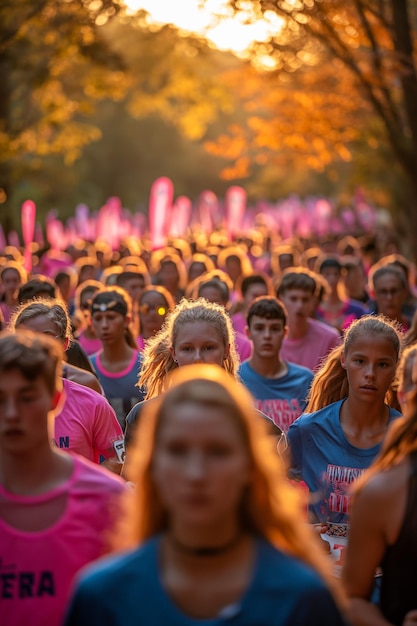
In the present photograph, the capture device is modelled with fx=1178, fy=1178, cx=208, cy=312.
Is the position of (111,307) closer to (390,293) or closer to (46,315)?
(46,315)

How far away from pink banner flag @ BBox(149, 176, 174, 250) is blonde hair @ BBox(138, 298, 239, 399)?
47.0 ft

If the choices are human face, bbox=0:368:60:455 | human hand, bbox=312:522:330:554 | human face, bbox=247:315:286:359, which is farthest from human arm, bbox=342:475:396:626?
human face, bbox=247:315:286:359

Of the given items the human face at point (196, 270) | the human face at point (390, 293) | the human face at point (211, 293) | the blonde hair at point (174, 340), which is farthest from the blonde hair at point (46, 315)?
the human face at point (196, 270)

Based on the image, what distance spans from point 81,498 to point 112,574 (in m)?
0.77

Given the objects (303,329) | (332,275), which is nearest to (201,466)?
(303,329)

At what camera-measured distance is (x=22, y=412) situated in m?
3.65

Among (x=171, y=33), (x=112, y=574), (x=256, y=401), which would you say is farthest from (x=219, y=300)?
(x=171, y=33)

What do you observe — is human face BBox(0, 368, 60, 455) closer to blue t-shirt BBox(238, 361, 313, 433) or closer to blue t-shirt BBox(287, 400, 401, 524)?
blue t-shirt BBox(287, 400, 401, 524)

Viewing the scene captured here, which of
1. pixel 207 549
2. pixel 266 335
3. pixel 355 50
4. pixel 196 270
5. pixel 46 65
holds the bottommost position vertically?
pixel 207 549

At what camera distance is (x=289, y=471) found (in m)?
5.68

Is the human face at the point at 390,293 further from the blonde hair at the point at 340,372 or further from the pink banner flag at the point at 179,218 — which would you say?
the pink banner flag at the point at 179,218

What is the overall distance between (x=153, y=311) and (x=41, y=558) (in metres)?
6.39

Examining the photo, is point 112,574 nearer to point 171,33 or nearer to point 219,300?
point 219,300

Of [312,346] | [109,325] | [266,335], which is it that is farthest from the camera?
[312,346]
